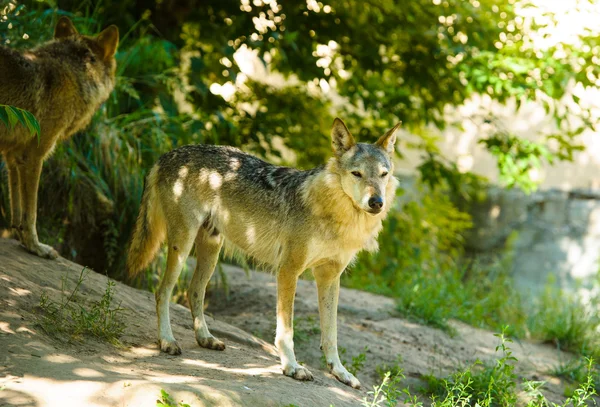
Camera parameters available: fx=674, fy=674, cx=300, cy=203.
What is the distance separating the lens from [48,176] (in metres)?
6.25

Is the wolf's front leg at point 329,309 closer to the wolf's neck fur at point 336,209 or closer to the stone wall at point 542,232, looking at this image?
the wolf's neck fur at point 336,209

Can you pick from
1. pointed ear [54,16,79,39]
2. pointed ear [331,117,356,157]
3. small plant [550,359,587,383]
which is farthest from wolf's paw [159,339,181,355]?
small plant [550,359,587,383]

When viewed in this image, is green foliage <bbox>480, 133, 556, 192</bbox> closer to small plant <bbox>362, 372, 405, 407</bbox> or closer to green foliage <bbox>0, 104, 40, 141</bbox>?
small plant <bbox>362, 372, 405, 407</bbox>

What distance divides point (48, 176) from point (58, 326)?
2.42 metres

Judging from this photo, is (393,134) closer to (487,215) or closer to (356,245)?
(356,245)

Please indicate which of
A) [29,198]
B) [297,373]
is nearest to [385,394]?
[297,373]

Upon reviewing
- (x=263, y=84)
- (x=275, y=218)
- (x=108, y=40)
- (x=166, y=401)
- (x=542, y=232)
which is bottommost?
(x=166, y=401)

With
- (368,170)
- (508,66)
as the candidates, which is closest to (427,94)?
(508,66)

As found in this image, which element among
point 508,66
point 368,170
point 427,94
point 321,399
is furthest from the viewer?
point 427,94

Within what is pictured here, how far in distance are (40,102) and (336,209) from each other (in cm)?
244

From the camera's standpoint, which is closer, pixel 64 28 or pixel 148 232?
pixel 148 232

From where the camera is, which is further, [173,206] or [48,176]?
[48,176]

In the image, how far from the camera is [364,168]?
4.66 m

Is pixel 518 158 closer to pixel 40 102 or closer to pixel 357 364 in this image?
pixel 357 364
